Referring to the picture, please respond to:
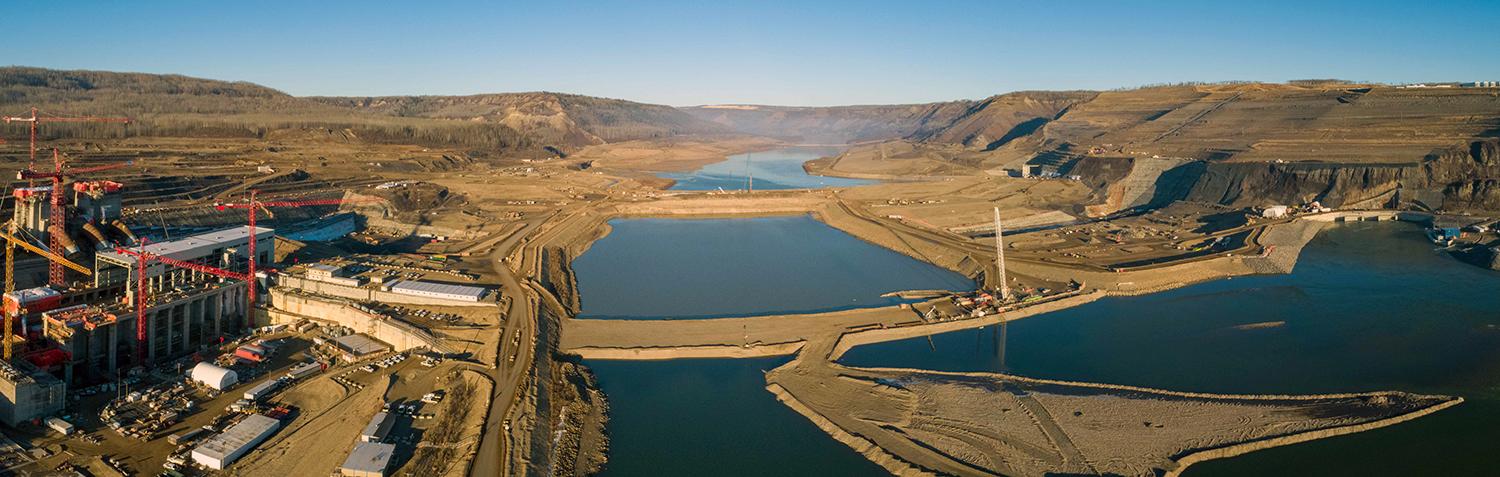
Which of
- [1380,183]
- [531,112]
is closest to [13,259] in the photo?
[1380,183]

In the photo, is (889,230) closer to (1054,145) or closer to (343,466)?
(343,466)

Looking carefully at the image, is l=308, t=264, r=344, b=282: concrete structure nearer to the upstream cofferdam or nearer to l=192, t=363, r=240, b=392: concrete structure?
l=192, t=363, r=240, b=392: concrete structure

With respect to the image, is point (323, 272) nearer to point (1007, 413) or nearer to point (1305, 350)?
point (1007, 413)

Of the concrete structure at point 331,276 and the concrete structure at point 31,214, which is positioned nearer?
the concrete structure at point 31,214

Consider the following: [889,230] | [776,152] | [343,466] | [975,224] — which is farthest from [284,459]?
[776,152]

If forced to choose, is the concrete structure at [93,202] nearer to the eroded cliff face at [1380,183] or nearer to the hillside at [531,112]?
the eroded cliff face at [1380,183]

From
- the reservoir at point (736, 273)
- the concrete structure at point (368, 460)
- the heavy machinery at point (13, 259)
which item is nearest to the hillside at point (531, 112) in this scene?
the reservoir at point (736, 273)
